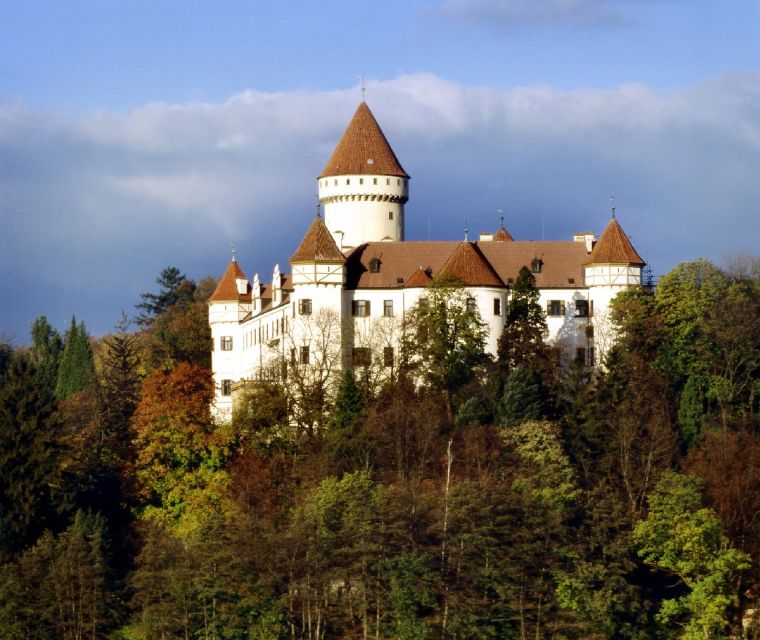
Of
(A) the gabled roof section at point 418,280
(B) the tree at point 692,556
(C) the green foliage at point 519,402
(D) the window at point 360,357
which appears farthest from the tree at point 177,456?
(B) the tree at point 692,556

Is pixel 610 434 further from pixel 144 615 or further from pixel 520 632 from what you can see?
pixel 144 615

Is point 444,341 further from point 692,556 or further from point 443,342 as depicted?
point 692,556

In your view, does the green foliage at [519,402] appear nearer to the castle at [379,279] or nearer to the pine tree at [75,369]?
the castle at [379,279]

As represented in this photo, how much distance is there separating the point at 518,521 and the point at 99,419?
83.3 ft

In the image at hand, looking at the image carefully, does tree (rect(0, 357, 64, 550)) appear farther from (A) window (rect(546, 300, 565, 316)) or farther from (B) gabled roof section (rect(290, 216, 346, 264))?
(A) window (rect(546, 300, 565, 316))

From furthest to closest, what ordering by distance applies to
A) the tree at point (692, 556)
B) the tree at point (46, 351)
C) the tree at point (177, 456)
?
the tree at point (46, 351) < the tree at point (177, 456) < the tree at point (692, 556)

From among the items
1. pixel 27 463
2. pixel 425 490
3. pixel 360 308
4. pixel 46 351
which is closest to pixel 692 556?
pixel 425 490

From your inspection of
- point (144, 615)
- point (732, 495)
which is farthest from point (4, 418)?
point (732, 495)

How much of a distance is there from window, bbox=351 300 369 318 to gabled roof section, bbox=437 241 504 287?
3180 millimetres

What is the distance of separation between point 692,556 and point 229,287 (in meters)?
35.2

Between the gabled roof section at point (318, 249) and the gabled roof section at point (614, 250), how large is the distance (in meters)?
10.1

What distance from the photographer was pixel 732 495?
71000mm

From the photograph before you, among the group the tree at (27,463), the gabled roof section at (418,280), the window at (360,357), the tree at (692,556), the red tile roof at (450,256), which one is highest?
the red tile roof at (450,256)

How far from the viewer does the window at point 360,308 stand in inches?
3386
